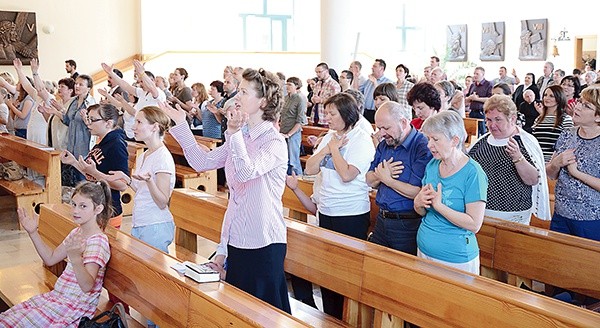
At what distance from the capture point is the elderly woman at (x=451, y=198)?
10.8ft

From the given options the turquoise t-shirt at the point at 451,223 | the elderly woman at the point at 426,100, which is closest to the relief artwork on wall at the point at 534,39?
the elderly woman at the point at 426,100

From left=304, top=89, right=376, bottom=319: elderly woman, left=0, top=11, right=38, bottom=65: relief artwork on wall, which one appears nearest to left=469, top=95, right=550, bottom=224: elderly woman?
left=304, top=89, right=376, bottom=319: elderly woman

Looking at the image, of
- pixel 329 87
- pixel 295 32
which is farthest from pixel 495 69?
pixel 329 87

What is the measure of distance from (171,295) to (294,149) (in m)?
5.69

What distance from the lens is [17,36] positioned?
50.6ft

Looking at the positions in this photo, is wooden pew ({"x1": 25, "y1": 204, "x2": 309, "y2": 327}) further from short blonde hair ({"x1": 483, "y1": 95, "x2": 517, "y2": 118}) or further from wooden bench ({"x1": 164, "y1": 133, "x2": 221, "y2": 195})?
wooden bench ({"x1": 164, "y1": 133, "x2": 221, "y2": 195})

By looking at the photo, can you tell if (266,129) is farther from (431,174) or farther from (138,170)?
(138,170)

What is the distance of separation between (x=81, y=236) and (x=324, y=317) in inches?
55.1

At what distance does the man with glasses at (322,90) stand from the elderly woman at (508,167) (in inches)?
200

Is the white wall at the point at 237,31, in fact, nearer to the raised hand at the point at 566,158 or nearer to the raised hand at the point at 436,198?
the raised hand at the point at 566,158

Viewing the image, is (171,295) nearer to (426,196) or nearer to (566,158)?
(426,196)

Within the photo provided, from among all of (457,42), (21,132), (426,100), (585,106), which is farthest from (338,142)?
(457,42)

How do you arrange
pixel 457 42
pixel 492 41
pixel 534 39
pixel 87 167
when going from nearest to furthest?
1. pixel 87 167
2. pixel 534 39
3. pixel 492 41
4. pixel 457 42

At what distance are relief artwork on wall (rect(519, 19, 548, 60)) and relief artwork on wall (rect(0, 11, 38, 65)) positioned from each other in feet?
35.9
